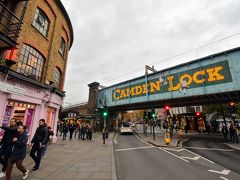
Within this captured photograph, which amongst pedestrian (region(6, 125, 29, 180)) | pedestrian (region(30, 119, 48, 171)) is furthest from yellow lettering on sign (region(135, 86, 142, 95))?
pedestrian (region(6, 125, 29, 180))

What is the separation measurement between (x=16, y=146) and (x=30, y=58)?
7.60 metres

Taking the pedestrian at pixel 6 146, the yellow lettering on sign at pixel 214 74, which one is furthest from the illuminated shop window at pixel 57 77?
the yellow lettering on sign at pixel 214 74

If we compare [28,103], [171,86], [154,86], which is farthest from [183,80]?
[28,103]

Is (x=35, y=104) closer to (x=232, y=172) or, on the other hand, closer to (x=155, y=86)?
(x=232, y=172)

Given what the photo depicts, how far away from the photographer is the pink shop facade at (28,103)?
820cm

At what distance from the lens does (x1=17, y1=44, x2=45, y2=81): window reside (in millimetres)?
9578

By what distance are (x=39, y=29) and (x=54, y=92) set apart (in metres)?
5.07

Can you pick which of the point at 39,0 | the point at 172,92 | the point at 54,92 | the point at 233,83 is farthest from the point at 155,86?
the point at 39,0

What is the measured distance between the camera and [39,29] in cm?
1129

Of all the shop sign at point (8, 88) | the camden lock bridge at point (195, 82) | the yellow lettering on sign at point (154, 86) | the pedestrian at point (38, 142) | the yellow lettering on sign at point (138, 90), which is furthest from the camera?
the yellow lettering on sign at point (138, 90)

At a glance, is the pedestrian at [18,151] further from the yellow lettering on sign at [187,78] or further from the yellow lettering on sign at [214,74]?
the yellow lettering on sign at [214,74]

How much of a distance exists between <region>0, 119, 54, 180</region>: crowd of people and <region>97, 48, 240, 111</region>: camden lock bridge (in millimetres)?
14619

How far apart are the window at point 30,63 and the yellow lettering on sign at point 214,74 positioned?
15.4m

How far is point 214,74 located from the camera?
14.4 m
